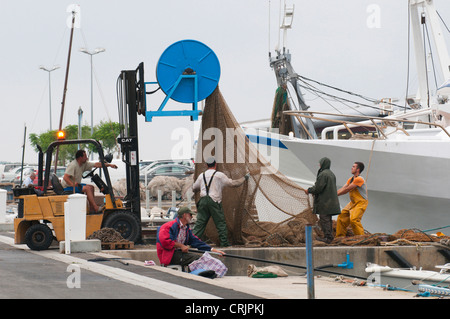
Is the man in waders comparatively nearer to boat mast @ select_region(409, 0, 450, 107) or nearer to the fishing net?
the fishing net

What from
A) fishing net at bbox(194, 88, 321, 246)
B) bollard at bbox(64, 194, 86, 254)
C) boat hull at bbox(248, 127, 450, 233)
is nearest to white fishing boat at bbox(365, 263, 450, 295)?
fishing net at bbox(194, 88, 321, 246)

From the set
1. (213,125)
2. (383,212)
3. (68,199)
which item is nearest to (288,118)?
(383,212)

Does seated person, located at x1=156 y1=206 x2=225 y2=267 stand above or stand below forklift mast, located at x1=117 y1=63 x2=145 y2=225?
below

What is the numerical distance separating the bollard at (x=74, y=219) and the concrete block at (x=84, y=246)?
0.31 feet

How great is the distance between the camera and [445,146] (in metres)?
18.4

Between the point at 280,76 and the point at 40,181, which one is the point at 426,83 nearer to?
the point at 280,76

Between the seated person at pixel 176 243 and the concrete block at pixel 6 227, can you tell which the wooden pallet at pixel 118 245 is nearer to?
the seated person at pixel 176 243

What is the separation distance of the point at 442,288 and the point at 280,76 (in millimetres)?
12894

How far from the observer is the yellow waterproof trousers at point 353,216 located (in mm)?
15289

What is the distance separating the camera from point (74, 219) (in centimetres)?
1264

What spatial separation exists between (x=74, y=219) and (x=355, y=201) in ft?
18.3

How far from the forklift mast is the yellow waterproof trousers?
3984 mm

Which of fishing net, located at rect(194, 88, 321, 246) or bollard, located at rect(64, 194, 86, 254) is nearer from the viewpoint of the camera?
bollard, located at rect(64, 194, 86, 254)

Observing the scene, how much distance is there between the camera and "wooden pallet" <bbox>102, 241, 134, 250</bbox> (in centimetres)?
1327
